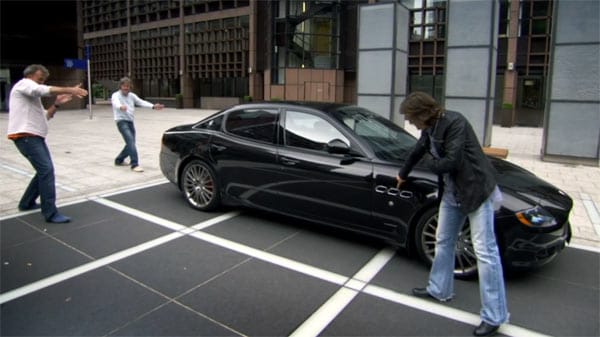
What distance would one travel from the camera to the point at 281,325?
3221 millimetres

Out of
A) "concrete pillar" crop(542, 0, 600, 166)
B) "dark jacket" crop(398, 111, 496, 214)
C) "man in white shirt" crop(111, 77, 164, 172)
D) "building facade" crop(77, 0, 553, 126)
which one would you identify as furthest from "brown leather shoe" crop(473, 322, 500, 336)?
"building facade" crop(77, 0, 553, 126)

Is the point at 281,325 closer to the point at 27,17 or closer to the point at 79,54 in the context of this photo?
the point at 27,17

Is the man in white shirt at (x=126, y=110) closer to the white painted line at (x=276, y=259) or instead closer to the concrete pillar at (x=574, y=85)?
the white painted line at (x=276, y=259)

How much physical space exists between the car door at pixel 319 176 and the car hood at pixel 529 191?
47.2 inches

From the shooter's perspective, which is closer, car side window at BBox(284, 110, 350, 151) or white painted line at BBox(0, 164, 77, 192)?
car side window at BBox(284, 110, 350, 151)

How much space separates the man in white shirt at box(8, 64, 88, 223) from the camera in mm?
5041

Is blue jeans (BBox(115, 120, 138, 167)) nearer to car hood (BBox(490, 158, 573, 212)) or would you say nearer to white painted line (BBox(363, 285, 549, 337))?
white painted line (BBox(363, 285, 549, 337))

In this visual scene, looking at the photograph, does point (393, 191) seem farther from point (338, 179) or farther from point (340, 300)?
point (340, 300)

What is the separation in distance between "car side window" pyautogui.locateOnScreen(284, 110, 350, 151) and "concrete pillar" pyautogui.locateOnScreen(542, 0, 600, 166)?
7.65 metres

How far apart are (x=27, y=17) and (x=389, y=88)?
1884cm

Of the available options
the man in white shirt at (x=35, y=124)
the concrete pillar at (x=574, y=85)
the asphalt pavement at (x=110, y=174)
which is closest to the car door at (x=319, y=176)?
the man in white shirt at (x=35, y=124)

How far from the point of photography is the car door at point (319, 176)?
4.52 meters

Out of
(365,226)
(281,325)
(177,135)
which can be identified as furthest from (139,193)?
(281,325)

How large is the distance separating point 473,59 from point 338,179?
8760 mm
